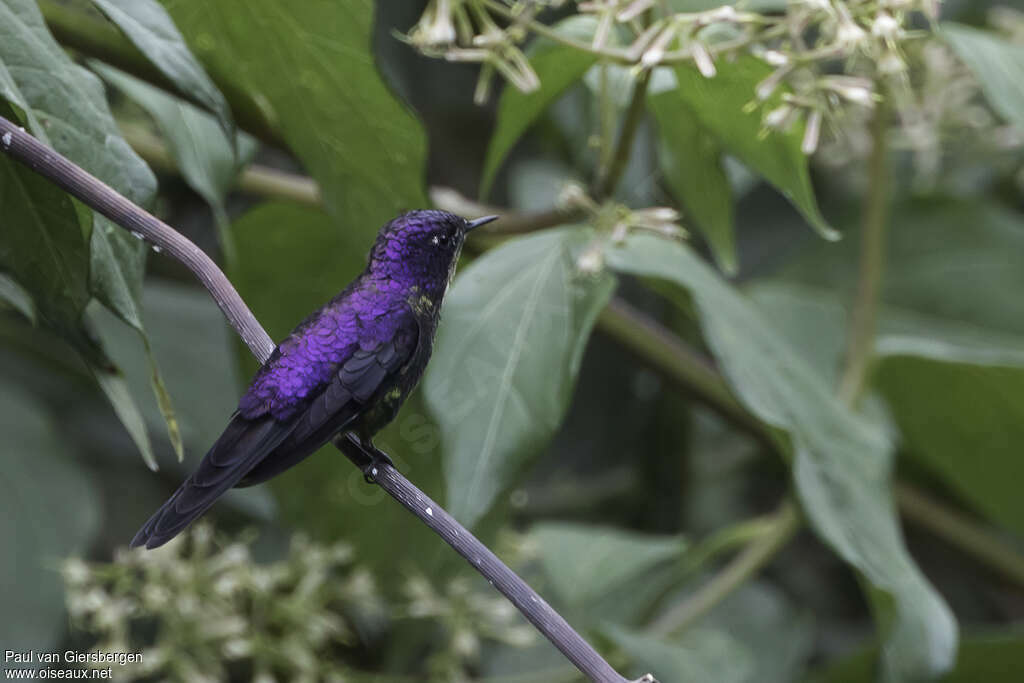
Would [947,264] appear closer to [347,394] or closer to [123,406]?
[347,394]

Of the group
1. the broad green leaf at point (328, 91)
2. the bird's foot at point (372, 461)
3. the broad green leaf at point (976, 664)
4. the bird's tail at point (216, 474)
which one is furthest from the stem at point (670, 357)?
the bird's tail at point (216, 474)

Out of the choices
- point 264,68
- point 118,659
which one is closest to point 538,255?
point 264,68

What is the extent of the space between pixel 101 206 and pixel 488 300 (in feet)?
1.91

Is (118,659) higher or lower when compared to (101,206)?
lower

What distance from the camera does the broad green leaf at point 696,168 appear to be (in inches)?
54.9

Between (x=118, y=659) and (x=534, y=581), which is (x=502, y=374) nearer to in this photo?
(x=118, y=659)

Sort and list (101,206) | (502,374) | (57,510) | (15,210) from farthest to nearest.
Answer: (57,510)
(502,374)
(15,210)
(101,206)

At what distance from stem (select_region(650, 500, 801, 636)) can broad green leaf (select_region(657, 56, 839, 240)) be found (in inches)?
24.2

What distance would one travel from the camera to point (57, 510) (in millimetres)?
1742

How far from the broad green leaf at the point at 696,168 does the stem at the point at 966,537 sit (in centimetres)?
85

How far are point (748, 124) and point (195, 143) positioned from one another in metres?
0.62

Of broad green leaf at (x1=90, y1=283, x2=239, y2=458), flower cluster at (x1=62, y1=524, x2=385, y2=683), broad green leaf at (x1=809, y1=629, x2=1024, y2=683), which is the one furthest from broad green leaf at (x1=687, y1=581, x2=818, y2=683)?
broad green leaf at (x1=90, y1=283, x2=239, y2=458)

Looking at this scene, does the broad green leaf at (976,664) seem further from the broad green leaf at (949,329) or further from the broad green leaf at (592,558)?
the broad green leaf at (592,558)

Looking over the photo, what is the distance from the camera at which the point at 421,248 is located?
1.06 meters
